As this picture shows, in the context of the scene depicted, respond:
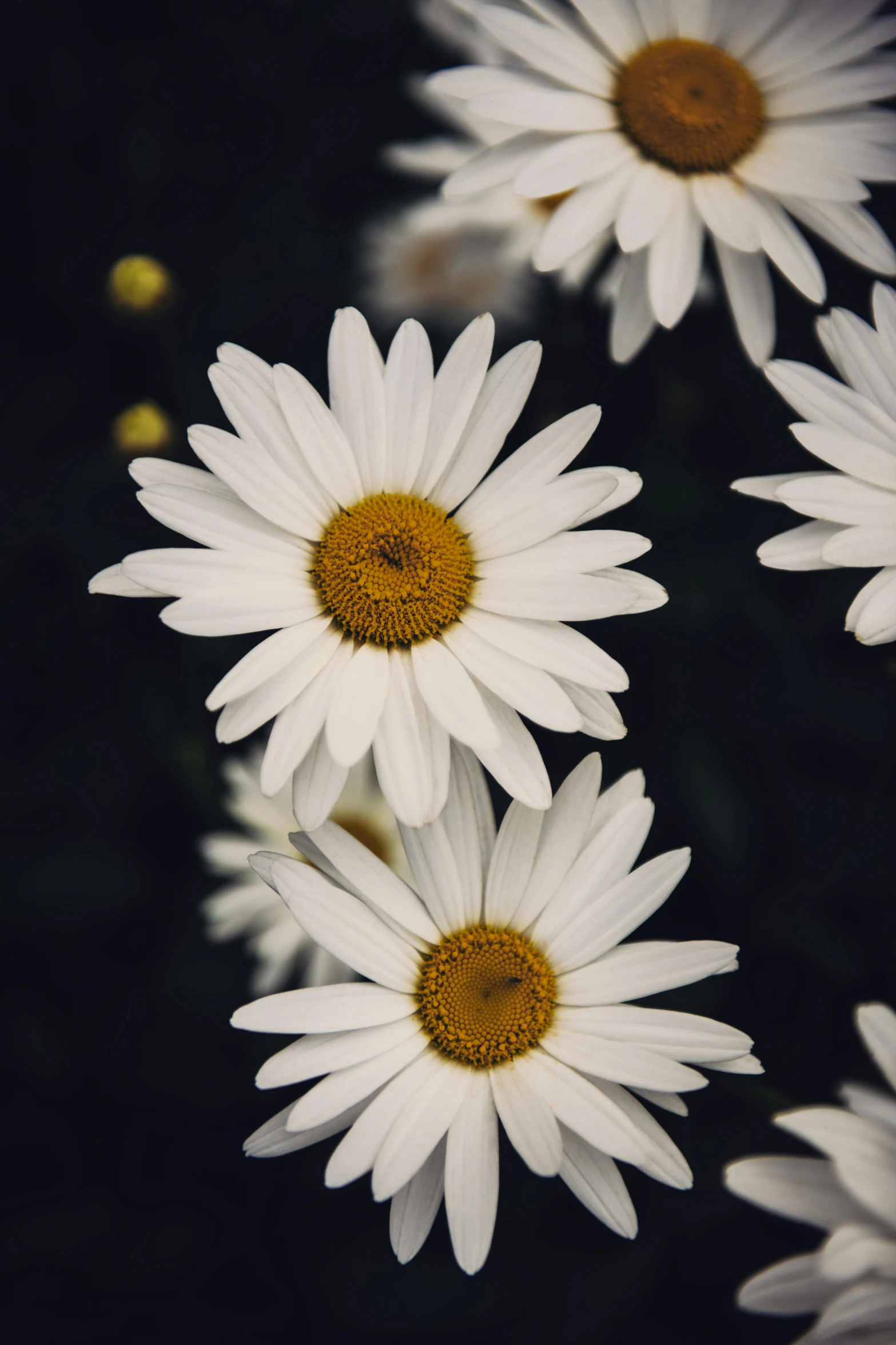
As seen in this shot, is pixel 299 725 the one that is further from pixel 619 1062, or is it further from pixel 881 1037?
pixel 881 1037

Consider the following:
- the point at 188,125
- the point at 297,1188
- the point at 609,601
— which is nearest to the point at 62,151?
the point at 188,125

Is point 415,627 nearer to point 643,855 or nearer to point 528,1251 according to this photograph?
point 643,855

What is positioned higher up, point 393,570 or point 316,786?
point 393,570

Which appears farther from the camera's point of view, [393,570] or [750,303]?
[750,303]

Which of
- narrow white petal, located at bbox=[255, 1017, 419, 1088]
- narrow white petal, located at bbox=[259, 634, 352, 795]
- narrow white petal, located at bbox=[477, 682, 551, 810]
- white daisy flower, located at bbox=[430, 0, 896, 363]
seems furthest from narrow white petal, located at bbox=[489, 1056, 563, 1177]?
white daisy flower, located at bbox=[430, 0, 896, 363]

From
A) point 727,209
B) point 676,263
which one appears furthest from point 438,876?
point 727,209

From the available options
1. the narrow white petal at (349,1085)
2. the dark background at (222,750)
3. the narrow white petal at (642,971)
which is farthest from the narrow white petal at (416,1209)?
the dark background at (222,750)

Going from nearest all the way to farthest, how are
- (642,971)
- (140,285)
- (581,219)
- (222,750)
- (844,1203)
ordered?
(844,1203), (642,971), (581,219), (140,285), (222,750)

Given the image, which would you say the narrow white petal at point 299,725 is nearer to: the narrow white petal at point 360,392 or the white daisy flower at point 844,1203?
the narrow white petal at point 360,392
